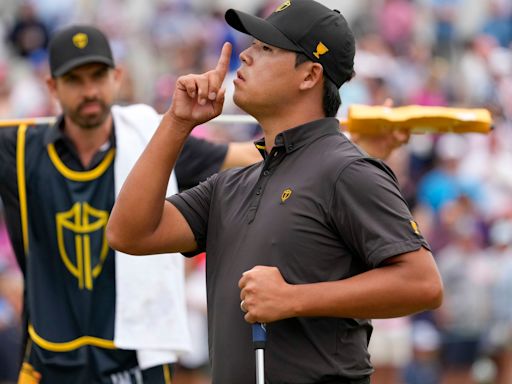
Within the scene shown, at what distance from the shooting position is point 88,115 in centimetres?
662

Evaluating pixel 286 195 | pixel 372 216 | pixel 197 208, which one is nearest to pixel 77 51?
pixel 197 208

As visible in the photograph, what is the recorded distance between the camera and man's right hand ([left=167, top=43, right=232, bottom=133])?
15.3 ft

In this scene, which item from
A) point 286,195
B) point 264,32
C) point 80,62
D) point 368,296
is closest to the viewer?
point 368,296

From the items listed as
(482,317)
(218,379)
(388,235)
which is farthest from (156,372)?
(482,317)

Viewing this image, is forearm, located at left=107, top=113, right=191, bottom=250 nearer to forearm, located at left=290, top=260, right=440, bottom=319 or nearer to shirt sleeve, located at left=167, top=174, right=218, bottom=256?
shirt sleeve, located at left=167, top=174, right=218, bottom=256

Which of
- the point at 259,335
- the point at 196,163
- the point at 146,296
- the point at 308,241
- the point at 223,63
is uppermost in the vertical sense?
the point at 223,63

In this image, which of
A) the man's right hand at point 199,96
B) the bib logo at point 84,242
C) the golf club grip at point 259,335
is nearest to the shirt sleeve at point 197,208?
the man's right hand at point 199,96

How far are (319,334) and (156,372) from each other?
218 centimetres

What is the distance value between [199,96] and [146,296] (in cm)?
198

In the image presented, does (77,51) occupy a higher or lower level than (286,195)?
higher

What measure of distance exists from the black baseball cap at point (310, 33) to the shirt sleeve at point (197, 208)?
0.64 metres

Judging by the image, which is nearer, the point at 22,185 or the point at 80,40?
the point at 22,185

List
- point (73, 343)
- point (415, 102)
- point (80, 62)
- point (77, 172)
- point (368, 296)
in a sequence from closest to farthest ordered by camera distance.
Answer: point (368, 296), point (73, 343), point (77, 172), point (80, 62), point (415, 102)

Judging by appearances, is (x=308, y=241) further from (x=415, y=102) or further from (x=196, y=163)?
(x=415, y=102)
